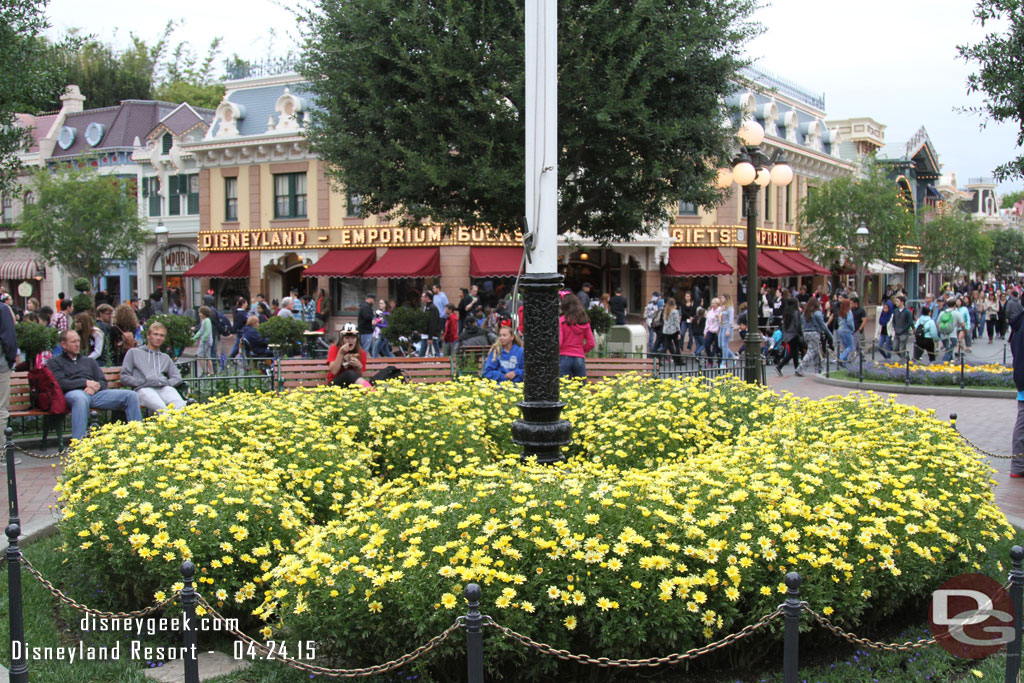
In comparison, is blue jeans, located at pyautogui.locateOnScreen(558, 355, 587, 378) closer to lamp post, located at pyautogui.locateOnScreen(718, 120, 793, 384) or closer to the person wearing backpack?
lamp post, located at pyautogui.locateOnScreen(718, 120, 793, 384)

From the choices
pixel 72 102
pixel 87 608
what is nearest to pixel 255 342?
pixel 87 608

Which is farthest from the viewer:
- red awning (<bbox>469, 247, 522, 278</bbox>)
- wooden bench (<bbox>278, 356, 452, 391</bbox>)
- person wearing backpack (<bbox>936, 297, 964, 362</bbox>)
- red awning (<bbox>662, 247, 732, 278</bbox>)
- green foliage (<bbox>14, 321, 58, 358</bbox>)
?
red awning (<bbox>662, 247, 732, 278</bbox>)

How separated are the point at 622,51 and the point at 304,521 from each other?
10271 millimetres

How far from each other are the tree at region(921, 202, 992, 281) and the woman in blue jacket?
43.0 m

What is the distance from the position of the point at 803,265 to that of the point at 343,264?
56.1 feet

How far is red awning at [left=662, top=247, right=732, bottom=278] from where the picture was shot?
29984mm

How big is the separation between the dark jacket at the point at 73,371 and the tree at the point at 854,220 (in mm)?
29935

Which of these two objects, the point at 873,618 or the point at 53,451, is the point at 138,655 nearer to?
the point at 873,618

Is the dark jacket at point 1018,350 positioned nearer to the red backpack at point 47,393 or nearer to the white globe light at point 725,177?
the white globe light at point 725,177

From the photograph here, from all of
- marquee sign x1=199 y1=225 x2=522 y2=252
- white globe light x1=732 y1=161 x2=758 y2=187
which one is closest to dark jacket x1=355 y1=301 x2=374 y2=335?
marquee sign x1=199 y1=225 x2=522 y2=252

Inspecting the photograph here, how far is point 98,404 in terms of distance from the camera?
33.5ft

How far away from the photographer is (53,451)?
35.6 feet

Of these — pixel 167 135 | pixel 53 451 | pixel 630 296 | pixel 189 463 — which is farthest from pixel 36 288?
pixel 189 463

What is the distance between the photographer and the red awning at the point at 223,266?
32750 mm
